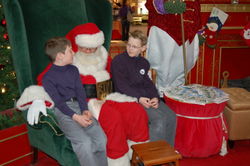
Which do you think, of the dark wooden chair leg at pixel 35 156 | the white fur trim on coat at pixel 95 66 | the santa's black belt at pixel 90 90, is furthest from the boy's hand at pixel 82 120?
the dark wooden chair leg at pixel 35 156

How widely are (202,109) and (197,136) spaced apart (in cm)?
27

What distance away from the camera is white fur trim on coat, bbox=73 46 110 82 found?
2242 mm

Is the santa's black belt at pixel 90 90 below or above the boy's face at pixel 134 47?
below

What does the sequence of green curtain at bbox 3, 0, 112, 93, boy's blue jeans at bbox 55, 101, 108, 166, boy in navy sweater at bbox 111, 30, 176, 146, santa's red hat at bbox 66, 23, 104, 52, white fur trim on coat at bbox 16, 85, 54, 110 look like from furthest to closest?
1. boy in navy sweater at bbox 111, 30, 176, 146
2. santa's red hat at bbox 66, 23, 104, 52
3. green curtain at bbox 3, 0, 112, 93
4. white fur trim on coat at bbox 16, 85, 54, 110
5. boy's blue jeans at bbox 55, 101, 108, 166

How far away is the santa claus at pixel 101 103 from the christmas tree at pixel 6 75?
532mm

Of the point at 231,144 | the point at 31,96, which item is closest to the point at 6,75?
the point at 31,96

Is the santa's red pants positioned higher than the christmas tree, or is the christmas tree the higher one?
the christmas tree

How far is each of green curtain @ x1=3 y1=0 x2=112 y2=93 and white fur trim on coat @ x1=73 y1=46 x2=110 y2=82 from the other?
0.33 m

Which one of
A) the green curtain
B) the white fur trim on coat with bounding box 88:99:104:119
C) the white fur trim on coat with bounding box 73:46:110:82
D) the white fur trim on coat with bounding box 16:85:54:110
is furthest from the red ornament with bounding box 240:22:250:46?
the white fur trim on coat with bounding box 16:85:54:110

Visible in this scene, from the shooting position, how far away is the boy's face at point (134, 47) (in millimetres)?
2316

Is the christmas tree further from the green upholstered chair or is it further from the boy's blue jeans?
the boy's blue jeans

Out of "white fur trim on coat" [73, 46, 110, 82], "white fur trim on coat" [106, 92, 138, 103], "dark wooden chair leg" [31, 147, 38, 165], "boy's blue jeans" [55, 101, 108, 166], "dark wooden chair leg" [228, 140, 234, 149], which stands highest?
"white fur trim on coat" [73, 46, 110, 82]

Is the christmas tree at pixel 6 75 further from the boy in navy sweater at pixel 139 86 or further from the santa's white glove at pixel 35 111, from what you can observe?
the boy in navy sweater at pixel 139 86

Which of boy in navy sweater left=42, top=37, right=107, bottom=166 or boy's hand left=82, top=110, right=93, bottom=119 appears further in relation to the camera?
boy's hand left=82, top=110, right=93, bottom=119
